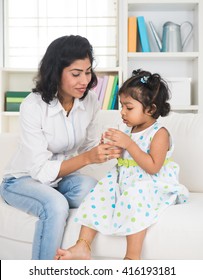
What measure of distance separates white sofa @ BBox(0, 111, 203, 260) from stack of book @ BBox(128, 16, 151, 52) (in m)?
1.36

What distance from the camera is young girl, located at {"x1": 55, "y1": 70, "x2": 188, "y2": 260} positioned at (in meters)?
1.75

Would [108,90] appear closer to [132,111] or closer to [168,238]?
[132,111]

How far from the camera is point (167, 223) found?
178 centimetres

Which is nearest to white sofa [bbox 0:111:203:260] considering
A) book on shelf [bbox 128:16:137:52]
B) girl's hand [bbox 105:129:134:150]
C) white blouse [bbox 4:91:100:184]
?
white blouse [bbox 4:91:100:184]

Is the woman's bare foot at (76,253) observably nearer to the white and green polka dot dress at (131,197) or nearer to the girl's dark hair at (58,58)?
the white and green polka dot dress at (131,197)

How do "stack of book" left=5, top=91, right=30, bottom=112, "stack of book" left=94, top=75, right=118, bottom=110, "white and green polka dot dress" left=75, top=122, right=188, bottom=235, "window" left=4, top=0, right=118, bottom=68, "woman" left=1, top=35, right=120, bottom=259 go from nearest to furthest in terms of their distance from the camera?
"white and green polka dot dress" left=75, top=122, right=188, bottom=235 < "woman" left=1, top=35, right=120, bottom=259 < "stack of book" left=94, top=75, right=118, bottom=110 < "stack of book" left=5, top=91, right=30, bottom=112 < "window" left=4, top=0, right=118, bottom=68

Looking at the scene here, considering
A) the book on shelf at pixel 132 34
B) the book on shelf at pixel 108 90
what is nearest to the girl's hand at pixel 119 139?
the book on shelf at pixel 108 90

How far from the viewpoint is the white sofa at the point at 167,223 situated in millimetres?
1769

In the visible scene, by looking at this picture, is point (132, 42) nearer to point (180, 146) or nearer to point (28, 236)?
point (180, 146)

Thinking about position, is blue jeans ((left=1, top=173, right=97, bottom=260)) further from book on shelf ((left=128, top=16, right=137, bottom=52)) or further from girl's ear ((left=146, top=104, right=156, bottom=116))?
book on shelf ((left=128, top=16, right=137, bottom=52))

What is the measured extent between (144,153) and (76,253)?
1.49 ft

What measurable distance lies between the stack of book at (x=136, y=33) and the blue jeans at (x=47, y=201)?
5.91 ft

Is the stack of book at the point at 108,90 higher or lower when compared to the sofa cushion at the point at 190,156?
higher
